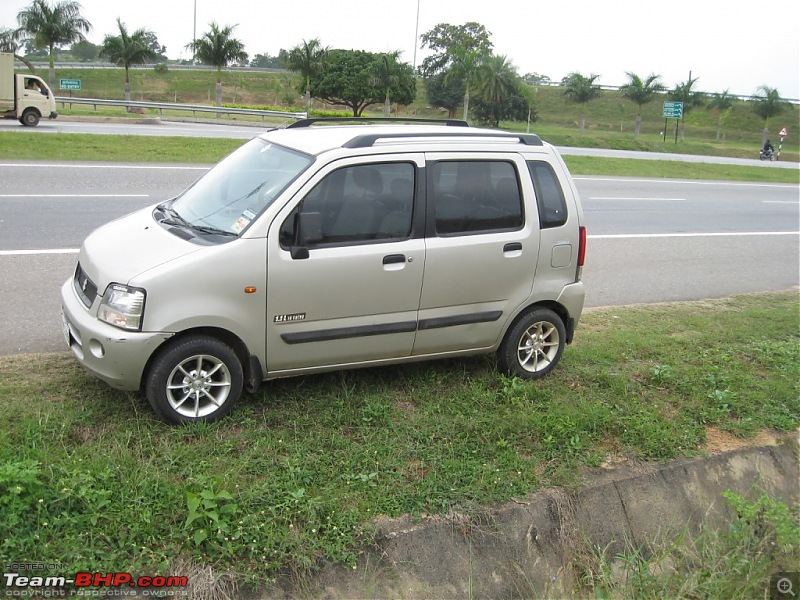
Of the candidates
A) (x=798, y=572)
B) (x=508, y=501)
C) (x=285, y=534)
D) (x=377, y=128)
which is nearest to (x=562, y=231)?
(x=377, y=128)

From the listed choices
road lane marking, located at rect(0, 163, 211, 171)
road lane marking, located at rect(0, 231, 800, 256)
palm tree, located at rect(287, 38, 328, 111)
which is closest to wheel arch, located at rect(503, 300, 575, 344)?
road lane marking, located at rect(0, 231, 800, 256)

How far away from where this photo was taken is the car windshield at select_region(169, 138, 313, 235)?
5078mm

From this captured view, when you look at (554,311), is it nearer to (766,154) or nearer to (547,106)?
(766,154)

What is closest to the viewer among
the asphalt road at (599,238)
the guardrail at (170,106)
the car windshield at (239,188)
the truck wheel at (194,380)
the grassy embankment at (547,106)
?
the truck wheel at (194,380)

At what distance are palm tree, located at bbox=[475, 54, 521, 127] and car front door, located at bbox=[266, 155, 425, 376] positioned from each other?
4187 cm

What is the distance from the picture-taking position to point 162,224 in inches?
207

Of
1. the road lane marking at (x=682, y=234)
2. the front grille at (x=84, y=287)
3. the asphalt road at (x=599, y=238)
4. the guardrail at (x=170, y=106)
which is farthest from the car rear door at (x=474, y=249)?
the guardrail at (x=170, y=106)

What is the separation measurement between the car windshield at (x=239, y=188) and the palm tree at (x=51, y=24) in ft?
137

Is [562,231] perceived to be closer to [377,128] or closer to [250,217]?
[377,128]

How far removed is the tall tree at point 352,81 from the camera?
44.7 m

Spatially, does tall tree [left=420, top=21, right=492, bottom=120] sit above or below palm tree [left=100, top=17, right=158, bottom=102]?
above

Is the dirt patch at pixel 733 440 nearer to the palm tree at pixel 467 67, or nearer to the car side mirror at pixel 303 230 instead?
the car side mirror at pixel 303 230

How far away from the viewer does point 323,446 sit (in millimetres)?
4812

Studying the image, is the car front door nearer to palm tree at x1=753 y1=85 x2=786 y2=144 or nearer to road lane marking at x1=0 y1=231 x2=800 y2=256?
road lane marking at x1=0 y1=231 x2=800 y2=256
